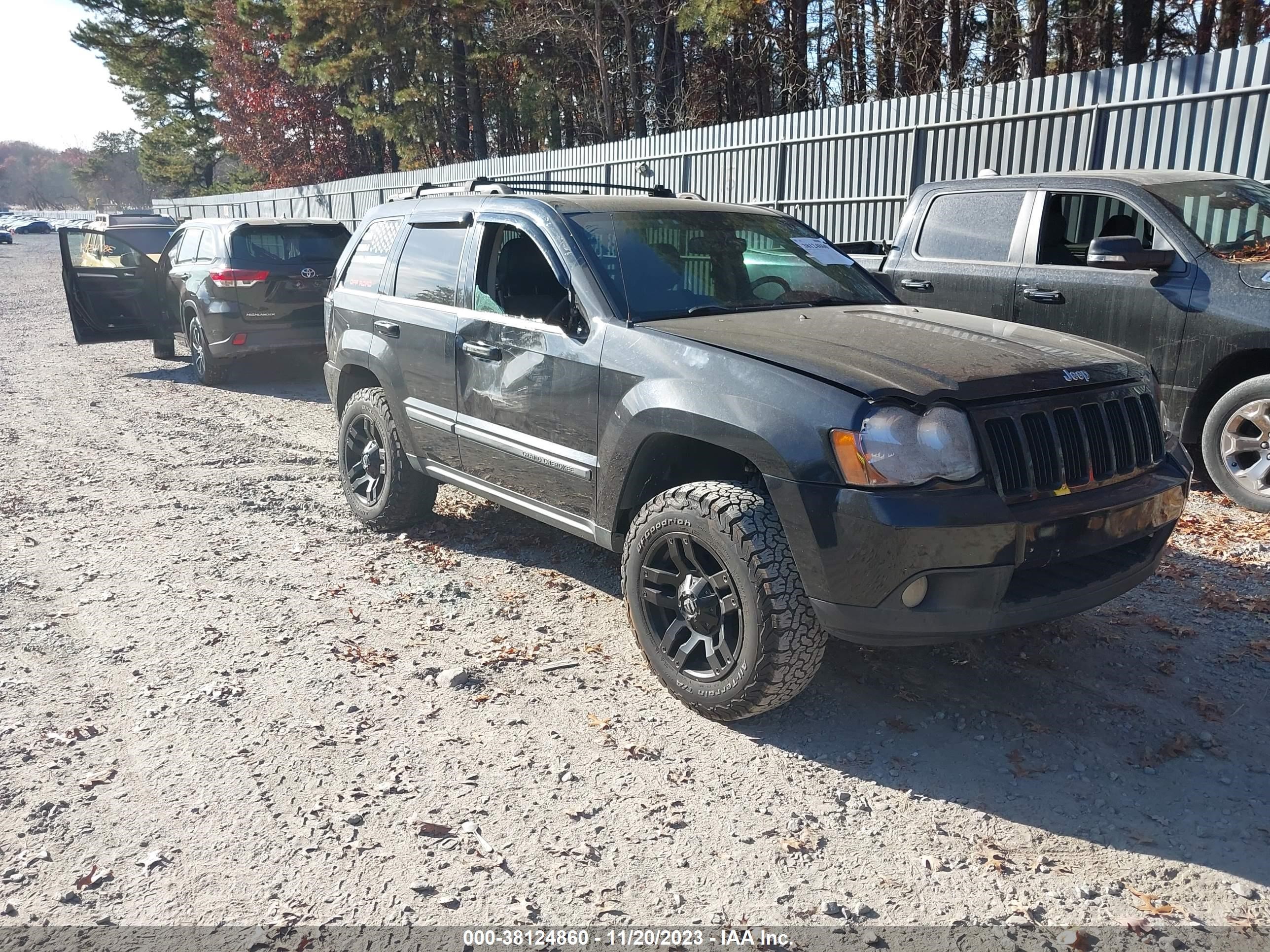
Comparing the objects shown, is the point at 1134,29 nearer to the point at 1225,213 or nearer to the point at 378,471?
the point at 1225,213

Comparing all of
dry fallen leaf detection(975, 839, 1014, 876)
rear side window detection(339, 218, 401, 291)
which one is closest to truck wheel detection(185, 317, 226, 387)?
rear side window detection(339, 218, 401, 291)

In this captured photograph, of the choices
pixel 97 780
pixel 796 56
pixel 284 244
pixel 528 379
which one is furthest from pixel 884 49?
pixel 97 780

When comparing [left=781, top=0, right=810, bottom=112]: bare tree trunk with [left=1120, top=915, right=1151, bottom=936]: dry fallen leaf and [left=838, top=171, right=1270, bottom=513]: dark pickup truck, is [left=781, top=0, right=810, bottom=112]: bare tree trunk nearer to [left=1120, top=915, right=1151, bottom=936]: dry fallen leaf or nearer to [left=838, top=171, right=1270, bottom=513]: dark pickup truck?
[left=838, top=171, right=1270, bottom=513]: dark pickup truck

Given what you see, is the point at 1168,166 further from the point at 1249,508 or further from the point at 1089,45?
the point at 1089,45

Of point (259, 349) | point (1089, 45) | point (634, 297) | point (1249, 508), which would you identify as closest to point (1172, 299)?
point (1249, 508)

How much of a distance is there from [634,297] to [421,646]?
5.84ft

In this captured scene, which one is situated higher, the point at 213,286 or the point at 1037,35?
the point at 1037,35

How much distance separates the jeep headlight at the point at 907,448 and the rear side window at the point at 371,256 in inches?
135

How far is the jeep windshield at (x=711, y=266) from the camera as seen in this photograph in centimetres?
416

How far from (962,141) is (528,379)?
8.33 metres

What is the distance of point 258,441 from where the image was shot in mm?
8484

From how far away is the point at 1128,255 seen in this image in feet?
18.7

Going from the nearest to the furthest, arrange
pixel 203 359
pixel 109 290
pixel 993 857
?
pixel 993 857
pixel 203 359
pixel 109 290

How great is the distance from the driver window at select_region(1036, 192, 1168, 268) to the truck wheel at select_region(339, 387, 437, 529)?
4.39m
